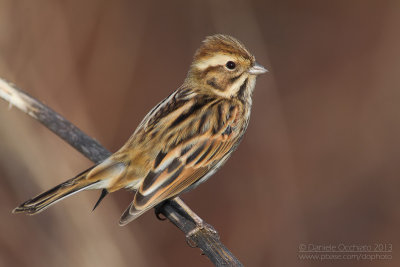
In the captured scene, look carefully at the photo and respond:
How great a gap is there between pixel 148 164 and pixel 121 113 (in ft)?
15.6

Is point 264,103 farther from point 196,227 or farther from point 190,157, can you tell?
point 196,227

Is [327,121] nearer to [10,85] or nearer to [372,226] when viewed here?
[372,226]

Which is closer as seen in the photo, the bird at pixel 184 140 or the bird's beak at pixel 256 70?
the bird at pixel 184 140

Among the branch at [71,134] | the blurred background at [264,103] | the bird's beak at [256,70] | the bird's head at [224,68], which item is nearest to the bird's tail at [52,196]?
the branch at [71,134]

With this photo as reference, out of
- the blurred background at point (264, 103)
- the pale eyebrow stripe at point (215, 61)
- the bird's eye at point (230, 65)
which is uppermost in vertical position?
the pale eyebrow stripe at point (215, 61)

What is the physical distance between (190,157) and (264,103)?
438 centimetres

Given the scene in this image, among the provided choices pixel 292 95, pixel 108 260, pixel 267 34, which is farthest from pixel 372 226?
pixel 108 260

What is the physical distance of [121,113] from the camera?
382 inches

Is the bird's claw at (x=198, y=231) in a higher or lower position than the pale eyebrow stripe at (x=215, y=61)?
lower

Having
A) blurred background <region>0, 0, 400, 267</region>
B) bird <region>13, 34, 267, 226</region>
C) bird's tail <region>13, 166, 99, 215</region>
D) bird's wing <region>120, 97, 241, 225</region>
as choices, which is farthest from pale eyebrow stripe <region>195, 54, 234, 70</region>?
blurred background <region>0, 0, 400, 267</region>

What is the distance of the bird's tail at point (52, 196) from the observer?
4664mm

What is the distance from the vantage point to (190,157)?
5168 mm

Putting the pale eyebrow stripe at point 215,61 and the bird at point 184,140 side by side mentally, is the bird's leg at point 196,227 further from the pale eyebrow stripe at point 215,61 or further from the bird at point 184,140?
the pale eyebrow stripe at point 215,61

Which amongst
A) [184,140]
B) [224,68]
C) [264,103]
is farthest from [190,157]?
[264,103]
